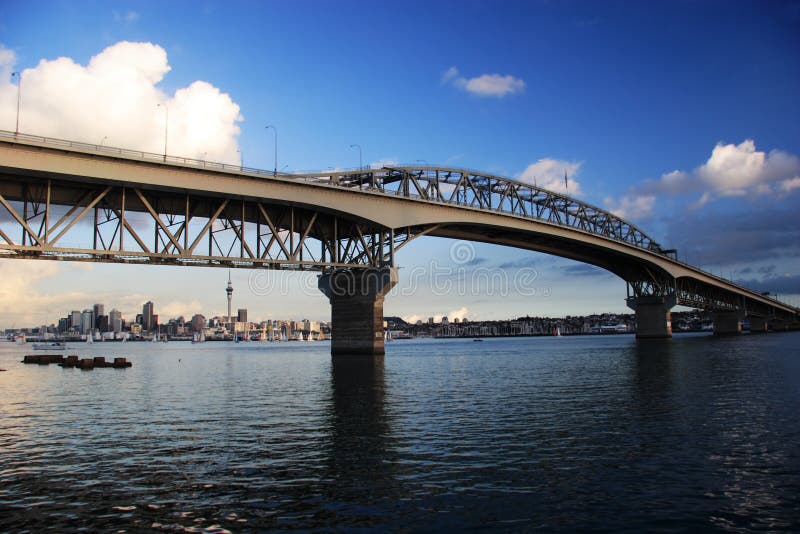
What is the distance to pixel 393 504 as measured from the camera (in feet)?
39.0

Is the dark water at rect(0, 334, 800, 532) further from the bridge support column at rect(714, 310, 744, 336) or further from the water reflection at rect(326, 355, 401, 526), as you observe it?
the bridge support column at rect(714, 310, 744, 336)

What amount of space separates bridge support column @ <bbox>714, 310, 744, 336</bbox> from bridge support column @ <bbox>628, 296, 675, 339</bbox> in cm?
4677

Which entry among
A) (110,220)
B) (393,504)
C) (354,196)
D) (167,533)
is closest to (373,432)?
(393,504)

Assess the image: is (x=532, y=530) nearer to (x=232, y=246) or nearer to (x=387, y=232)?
(x=232, y=246)

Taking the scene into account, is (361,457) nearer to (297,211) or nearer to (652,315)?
(297,211)

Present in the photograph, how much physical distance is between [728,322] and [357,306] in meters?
141

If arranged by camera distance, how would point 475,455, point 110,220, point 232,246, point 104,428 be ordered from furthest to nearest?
point 232,246
point 110,220
point 104,428
point 475,455

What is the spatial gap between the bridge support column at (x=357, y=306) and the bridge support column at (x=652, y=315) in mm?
81883

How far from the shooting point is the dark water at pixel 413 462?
11156 millimetres

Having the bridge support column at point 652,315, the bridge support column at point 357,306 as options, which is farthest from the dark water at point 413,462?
the bridge support column at point 652,315

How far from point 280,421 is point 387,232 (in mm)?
44622

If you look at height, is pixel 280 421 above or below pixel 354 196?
below

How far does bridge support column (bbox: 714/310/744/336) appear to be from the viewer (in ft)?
537

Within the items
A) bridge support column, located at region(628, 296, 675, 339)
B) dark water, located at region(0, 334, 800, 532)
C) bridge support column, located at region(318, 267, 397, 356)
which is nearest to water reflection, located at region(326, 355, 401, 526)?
dark water, located at region(0, 334, 800, 532)
